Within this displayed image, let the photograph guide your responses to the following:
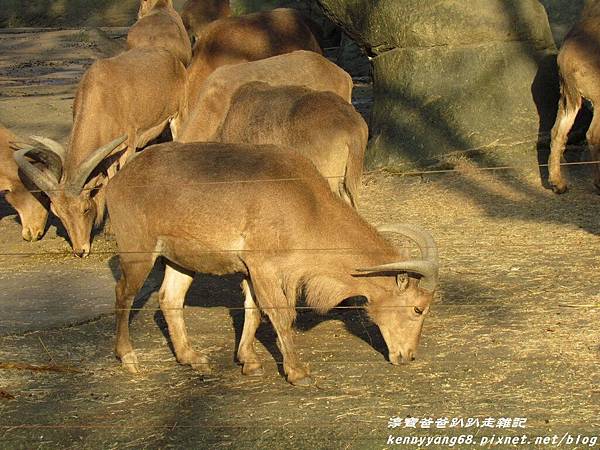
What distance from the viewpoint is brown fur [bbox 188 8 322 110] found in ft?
43.7

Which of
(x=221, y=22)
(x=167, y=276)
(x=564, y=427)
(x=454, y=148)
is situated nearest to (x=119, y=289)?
(x=167, y=276)

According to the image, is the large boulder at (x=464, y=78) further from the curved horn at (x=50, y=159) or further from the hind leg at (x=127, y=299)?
the hind leg at (x=127, y=299)

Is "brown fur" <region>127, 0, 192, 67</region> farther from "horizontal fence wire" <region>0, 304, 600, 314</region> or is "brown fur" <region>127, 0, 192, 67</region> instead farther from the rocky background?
"horizontal fence wire" <region>0, 304, 600, 314</region>

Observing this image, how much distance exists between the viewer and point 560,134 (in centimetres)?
1108

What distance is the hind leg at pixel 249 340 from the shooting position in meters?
6.93

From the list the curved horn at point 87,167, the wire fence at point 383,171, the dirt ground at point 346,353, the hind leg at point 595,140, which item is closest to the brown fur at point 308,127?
the wire fence at point 383,171

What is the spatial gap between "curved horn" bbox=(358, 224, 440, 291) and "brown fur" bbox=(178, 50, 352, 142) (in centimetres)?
341

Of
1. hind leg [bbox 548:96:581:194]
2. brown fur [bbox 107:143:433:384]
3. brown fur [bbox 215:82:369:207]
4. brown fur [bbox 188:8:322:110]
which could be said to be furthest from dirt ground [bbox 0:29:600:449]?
brown fur [bbox 188:8:322:110]

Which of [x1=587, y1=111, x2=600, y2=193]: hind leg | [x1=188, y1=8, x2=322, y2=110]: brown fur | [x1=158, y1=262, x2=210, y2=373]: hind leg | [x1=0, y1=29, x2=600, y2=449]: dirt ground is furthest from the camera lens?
[x1=188, y1=8, x2=322, y2=110]: brown fur

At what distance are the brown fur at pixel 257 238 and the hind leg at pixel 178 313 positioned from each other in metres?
0.01

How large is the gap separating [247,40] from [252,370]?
764 centimetres

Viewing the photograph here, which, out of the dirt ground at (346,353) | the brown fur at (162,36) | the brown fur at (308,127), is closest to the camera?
the dirt ground at (346,353)

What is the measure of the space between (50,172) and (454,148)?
4076mm

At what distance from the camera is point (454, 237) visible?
9.69 meters
